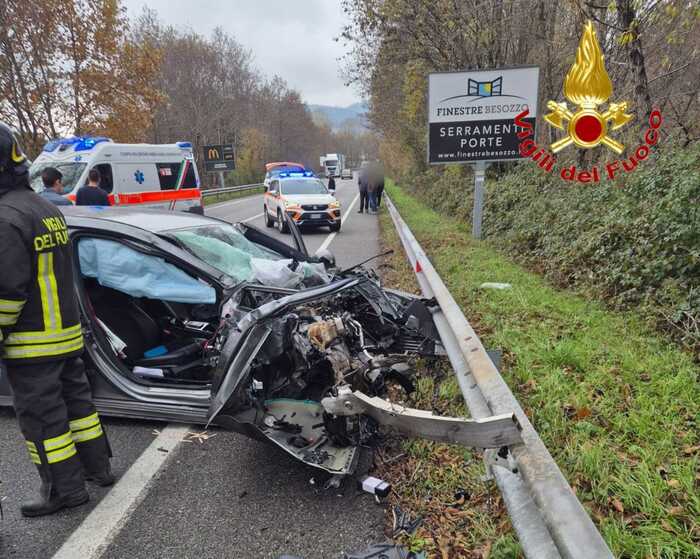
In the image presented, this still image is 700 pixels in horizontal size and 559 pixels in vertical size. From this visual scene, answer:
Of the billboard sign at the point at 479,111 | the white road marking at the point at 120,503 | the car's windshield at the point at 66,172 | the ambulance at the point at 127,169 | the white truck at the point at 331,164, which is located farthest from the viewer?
the white truck at the point at 331,164

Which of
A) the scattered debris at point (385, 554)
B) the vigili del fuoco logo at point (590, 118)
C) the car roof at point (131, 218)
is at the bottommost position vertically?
the scattered debris at point (385, 554)

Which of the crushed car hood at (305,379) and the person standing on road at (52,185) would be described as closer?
the crushed car hood at (305,379)

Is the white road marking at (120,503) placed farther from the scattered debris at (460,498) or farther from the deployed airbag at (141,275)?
the scattered debris at (460,498)

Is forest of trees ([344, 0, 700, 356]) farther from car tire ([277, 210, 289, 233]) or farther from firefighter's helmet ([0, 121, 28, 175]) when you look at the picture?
car tire ([277, 210, 289, 233])

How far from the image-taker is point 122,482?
2.55 meters

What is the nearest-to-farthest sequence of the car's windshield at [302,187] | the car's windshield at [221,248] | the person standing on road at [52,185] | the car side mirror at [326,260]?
1. the car's windshield at [221,248]
2. the car side mirror at [326,260]
3. the person standing on road at [52,185]
4. the car's windshield at [302,187]

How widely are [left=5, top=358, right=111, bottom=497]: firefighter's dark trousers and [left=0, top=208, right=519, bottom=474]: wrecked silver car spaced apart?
48cm

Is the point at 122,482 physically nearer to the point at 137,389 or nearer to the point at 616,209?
the point at 137,389

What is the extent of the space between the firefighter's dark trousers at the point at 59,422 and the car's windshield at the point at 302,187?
11.7 meters

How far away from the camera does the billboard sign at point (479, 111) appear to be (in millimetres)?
7516

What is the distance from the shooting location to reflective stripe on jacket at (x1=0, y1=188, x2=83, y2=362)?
2109 millimetres

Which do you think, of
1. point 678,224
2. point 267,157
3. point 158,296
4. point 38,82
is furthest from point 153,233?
point 267,157

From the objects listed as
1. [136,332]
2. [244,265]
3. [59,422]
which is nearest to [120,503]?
[59,422]

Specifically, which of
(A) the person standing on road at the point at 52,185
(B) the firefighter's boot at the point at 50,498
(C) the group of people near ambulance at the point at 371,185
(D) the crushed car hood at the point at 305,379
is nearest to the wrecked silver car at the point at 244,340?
A: (D) the crushed car hood at the point at 305,379
